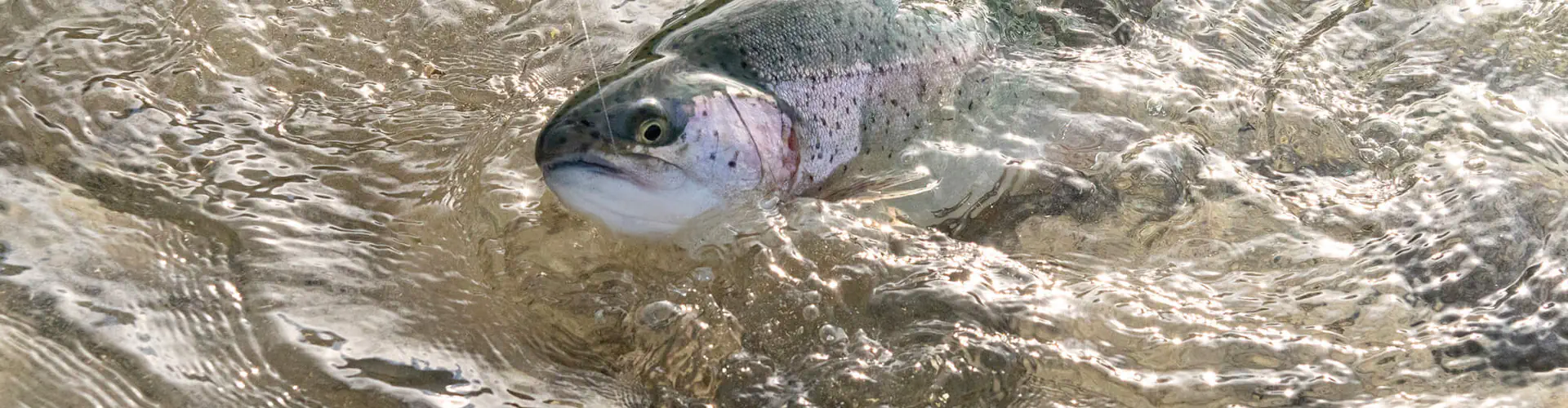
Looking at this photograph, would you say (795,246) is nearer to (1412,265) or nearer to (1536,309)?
(1412,265)

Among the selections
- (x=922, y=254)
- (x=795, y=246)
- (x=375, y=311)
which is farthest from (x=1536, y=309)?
(x=375, y=311)

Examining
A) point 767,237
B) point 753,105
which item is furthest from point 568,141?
point 767,237

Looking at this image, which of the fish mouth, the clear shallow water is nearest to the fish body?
the fish mouth

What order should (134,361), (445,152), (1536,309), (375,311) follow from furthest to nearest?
(445,152)
(1536,309)
(375,311)
(134,361)

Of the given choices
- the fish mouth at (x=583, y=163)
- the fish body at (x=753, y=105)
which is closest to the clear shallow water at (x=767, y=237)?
the fish body at (x=753, y=105)

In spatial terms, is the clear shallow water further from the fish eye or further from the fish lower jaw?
the fish eye
